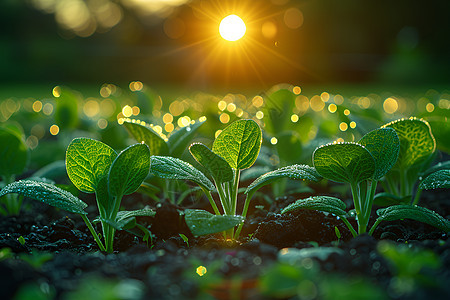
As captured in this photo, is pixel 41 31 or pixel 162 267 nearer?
pixel 162 267

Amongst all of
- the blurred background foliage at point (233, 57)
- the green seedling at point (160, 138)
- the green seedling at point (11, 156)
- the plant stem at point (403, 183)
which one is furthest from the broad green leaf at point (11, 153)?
the blurred background foliage at point (233, 57)

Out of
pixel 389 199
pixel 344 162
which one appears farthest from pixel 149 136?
pixel 389 199

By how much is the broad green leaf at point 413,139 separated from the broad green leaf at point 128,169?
659 mm

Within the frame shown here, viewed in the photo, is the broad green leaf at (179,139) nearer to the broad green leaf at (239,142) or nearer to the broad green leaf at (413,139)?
the broad green leaf at (239,142)

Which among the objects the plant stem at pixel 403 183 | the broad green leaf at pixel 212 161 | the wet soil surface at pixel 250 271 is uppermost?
the broad green leaf at pixel 212 161

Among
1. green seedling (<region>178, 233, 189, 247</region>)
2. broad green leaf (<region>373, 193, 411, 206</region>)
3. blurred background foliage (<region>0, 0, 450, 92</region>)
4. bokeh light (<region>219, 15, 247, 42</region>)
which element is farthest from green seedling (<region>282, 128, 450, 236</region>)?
blurred background foliage (<region>0, 0, 450, 92</region>)

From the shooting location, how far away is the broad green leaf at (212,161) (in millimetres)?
1157

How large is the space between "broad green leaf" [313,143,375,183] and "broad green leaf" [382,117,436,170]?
0.15 metres

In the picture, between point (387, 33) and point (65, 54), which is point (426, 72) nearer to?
point (387, 33)

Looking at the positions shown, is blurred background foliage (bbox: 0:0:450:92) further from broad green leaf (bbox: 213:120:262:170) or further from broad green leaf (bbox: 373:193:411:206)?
broad green leaf (bbox: 213:120:262:170)

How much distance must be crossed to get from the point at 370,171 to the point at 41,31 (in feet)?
85.8

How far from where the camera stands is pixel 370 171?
1173 millimetres

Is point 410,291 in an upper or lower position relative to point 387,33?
lower

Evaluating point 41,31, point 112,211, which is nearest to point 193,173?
point 112,211
